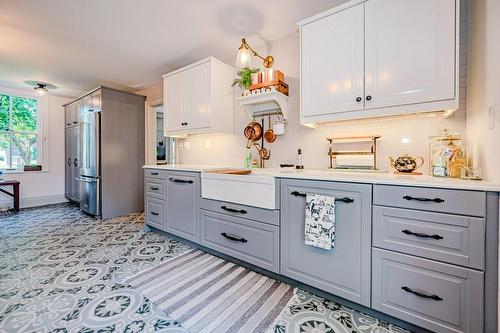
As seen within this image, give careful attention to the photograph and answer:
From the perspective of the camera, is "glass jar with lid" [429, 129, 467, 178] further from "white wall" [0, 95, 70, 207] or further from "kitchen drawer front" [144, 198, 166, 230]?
"white wall" [0, 95, 70, 207]

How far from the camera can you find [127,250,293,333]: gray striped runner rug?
55.5 inches

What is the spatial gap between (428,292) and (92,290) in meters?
2.29

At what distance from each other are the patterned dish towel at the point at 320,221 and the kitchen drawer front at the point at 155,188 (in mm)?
1903

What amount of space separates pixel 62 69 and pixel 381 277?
4862 mm

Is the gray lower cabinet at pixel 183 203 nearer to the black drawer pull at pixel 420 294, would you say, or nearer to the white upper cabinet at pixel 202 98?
the white upper cabinet at pixel 202 98

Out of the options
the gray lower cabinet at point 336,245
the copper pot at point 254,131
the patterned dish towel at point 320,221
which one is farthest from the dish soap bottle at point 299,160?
the patterned dish towel at point 320,221

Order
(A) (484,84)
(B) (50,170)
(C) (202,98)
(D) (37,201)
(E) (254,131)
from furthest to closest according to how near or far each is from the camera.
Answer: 1. (B) (50,170)
2. (D) (37,201)
3. (C) (202,98)
4. (E) (254,131)
5. (A) (484,84)

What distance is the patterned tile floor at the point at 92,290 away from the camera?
53.8 inches

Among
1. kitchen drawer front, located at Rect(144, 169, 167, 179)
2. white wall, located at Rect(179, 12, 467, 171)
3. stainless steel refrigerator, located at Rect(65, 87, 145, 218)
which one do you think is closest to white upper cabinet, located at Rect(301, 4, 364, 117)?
white wall, located at Rect(179, 12, 467, 171)

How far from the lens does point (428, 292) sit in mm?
1236

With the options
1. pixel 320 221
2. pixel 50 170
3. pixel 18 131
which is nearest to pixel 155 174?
pixel 320 221

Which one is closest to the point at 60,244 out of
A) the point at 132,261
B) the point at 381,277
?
the point at 132,261

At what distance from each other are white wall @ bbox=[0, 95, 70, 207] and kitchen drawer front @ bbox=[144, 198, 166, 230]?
141 inches

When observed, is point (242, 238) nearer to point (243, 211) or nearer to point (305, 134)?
point (243, 211)
